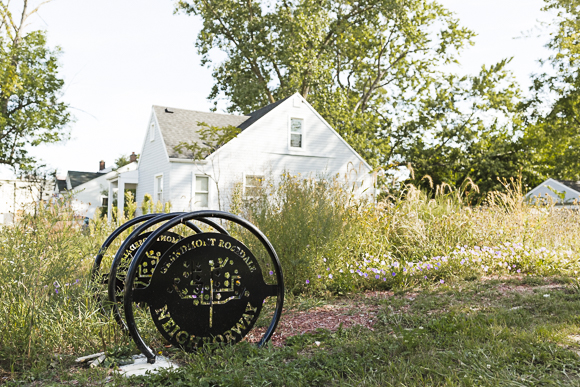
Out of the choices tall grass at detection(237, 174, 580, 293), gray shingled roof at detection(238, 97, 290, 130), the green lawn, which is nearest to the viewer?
the green lawn

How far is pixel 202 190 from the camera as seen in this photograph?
17.5m

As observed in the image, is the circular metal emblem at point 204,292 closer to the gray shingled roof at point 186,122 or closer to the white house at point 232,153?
the white house at point 232,153

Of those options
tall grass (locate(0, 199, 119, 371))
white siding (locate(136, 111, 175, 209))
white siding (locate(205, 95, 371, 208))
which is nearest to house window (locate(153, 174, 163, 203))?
white siding (locate(136, 111, 175, 209))

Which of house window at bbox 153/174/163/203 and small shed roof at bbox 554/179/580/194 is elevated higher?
small shed roof at bbox 554/179/580/194

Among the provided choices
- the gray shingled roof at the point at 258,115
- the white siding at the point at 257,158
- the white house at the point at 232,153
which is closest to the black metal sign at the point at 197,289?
the white siding at the point at 257,158

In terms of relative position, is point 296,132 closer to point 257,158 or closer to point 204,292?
point 257,158

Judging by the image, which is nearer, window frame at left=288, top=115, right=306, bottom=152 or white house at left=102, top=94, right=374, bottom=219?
white house at left=102, top=94, right=374, bottom=219

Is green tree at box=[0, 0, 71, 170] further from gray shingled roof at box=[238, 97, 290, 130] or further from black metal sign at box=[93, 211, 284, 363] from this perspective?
black metal sign at box=[93, 211, 284, 363]

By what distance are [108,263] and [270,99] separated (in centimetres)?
1860

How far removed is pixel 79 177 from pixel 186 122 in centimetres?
2706

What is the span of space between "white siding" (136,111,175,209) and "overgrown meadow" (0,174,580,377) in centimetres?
859

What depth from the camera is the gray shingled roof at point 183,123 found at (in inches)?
687

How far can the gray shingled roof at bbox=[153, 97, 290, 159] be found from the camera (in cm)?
1752

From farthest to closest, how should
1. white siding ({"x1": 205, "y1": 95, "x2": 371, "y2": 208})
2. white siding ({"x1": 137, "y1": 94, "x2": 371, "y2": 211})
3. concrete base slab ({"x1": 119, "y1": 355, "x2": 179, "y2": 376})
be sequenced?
1. white siding ({"x1": 205, "y1": 95, "x2": 371, "y2": 208})
2. white siding ({"x1": 137, "y1": 94, "x2": 371, "y2": 211})
3. concrete base slab ({"x1": 119, "y1": 355, "x2": 179, "y2": 376})
